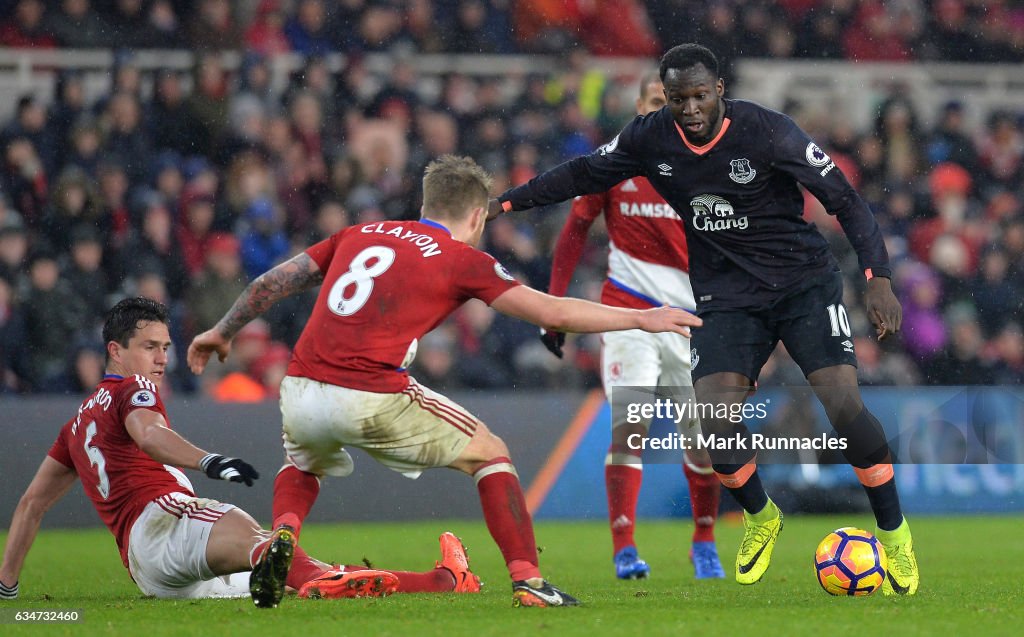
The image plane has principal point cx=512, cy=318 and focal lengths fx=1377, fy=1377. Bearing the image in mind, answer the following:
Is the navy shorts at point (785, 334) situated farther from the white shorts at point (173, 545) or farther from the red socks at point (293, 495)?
the white shorts at point (173, 545)

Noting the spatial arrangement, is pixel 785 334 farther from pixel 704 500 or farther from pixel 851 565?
pixel 704 500

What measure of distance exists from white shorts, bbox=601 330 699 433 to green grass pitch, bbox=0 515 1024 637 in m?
1.03

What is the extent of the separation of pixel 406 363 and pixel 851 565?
6.77 ft

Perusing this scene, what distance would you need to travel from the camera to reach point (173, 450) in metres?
5.22

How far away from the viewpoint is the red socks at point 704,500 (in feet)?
23.9

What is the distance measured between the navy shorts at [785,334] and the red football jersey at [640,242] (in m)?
1.35

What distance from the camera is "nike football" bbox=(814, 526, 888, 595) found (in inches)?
227

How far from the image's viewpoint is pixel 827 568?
5809 mm

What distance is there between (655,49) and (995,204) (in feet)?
13.3

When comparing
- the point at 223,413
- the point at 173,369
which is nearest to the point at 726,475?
the point at 223,413

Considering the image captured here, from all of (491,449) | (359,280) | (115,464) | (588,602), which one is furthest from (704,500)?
(115,464)

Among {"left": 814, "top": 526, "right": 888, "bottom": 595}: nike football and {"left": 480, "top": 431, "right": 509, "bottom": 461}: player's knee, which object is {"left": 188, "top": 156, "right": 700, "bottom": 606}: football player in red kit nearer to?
{"left": 480, "top": 431, "right": 509, "bottom": 461}: player's knee

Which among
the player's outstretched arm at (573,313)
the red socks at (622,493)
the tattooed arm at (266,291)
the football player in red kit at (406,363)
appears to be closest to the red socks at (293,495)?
the football player in red kit at (406,363)

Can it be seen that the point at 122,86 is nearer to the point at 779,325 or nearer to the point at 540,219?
the point at 540,219
